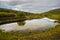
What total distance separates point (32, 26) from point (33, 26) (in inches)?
0.6

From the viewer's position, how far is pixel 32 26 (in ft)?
7.64

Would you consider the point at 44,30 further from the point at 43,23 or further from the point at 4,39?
the point at 4,39

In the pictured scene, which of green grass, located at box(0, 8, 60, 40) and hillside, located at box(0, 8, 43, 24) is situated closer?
green grass, located at box(0, 8, 60, 40)

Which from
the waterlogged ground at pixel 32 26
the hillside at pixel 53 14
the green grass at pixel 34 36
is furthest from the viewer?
the hillside at pixel 53 14

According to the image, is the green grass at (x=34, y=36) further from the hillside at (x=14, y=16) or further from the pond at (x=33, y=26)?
the hillside at (x=14, y=16)

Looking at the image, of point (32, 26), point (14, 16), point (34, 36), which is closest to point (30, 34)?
point (34, 36)

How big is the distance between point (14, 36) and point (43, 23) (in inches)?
22.2

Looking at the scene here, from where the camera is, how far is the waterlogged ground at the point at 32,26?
2.28 metres

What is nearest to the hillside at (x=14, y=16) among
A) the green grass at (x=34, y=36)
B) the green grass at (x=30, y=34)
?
the green grass at (x=30, y=34)

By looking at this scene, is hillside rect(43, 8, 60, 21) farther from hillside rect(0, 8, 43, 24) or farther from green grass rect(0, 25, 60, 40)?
green grass rect(0, 25, 60, 40)

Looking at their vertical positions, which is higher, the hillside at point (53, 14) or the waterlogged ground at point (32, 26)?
the hillside at point (53, 14)

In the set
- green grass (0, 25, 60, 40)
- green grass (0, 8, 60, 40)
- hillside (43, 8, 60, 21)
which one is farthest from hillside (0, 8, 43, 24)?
green grass (0, 25, 60, 40)

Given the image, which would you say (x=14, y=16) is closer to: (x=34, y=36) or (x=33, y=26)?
(x=33, y=26)

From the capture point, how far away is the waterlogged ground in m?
2.28
